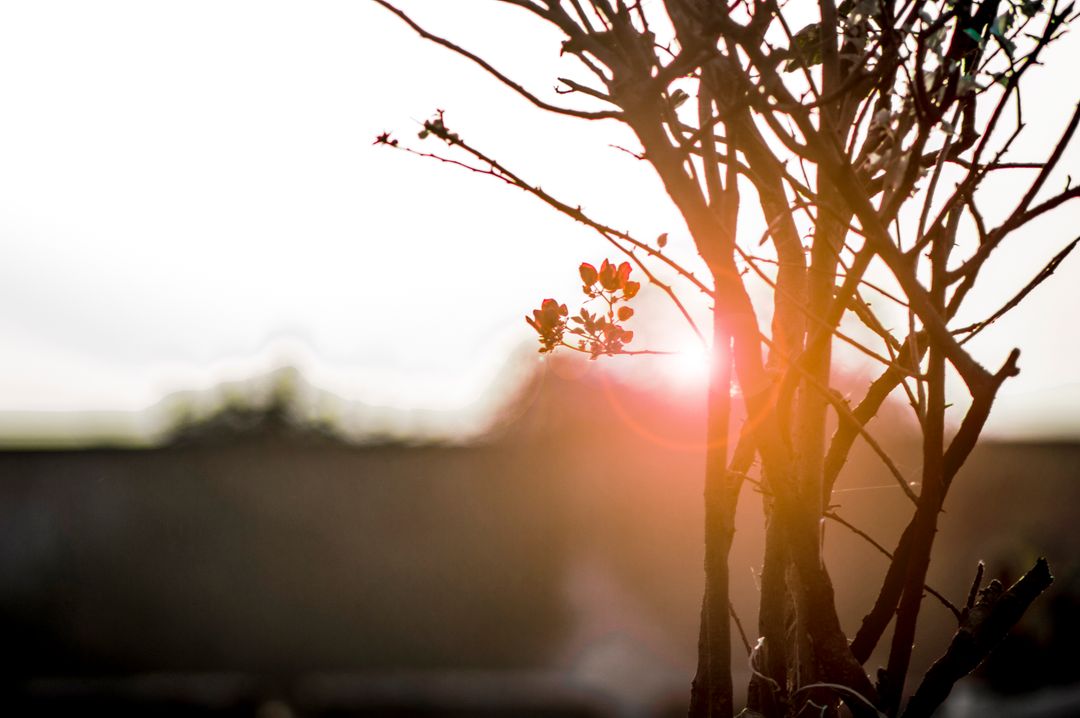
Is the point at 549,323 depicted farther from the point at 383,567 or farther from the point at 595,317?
the point at 383,567

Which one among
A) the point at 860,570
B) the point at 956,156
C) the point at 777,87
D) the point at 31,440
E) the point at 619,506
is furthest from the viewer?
the point at 31,440

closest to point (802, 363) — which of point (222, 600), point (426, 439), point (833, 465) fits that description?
point (833, 465)

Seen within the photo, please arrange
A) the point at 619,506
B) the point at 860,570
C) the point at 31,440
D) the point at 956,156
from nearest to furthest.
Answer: the point at 956,156, the point at 860,570, the point at 619,506, the point at 31,440

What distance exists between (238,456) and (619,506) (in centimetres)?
338

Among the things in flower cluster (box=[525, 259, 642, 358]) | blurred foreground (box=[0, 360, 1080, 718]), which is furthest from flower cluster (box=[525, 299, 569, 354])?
blurred foreground (box=[0, 360, 1080, 718])

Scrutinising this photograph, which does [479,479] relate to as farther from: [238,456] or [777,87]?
[777,87]

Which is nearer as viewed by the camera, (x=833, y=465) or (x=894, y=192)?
(x=894, y=192)

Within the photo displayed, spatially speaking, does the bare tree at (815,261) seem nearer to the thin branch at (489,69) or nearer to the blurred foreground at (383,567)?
the thin branch at (489,69)

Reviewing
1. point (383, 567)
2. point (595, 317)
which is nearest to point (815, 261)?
point (595, 317)

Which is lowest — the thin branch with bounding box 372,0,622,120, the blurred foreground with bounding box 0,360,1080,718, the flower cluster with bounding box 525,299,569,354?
the blurred foreground with bounding box 0,360,1080,718

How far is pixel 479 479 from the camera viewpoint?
763 centimetres

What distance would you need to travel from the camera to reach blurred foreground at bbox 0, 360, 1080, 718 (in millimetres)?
7355

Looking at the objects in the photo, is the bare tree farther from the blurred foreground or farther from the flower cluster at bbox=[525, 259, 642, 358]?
the blurred foreground

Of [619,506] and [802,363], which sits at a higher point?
[802,363]
